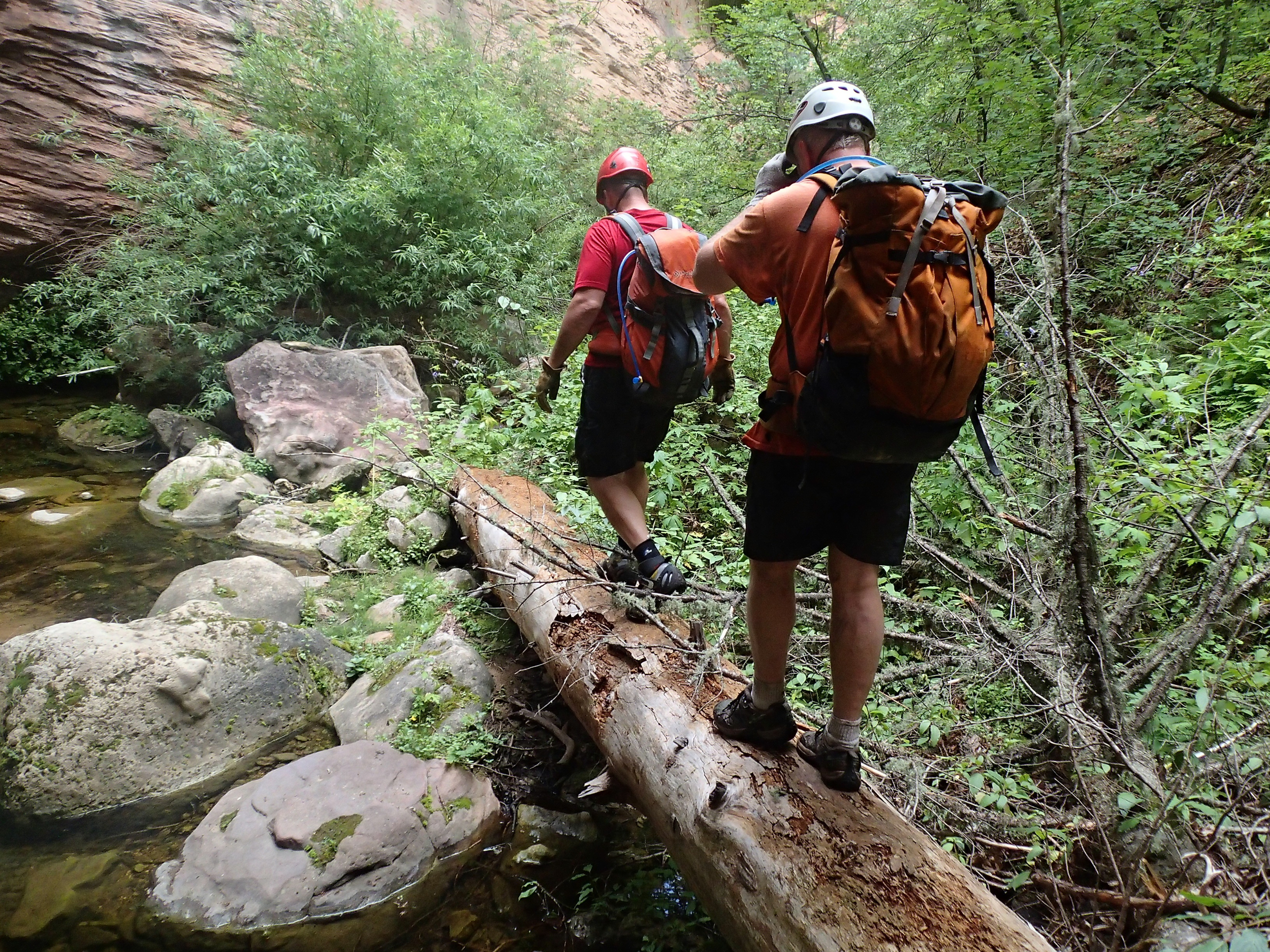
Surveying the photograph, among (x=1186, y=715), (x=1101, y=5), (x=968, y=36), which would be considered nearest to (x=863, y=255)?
(x=1186, y=715)

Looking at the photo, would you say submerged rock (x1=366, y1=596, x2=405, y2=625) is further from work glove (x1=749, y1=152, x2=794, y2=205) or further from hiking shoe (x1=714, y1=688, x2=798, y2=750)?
work glove (x1=749, y1=152, x2=794, y2=205)

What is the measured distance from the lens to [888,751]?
2268 millimetres

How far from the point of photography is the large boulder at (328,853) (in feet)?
7.99

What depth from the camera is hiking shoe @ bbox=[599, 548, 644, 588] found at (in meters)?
2.96

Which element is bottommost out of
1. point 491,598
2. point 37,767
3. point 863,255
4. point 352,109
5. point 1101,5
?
point 37,767

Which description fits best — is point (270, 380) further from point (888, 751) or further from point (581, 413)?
point (888, 751)

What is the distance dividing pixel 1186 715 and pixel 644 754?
1.79 meters

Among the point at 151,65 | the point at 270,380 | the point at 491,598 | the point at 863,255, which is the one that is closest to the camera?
the point at 863,255

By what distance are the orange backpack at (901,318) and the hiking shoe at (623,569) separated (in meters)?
1.61

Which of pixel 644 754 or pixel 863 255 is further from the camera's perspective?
pixel 644 754

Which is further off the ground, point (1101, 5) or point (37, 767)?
point (1101, 5)

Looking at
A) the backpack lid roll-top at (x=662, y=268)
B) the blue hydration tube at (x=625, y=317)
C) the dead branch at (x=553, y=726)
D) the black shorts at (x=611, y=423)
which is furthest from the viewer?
the dead branch at (x=553, y=726)

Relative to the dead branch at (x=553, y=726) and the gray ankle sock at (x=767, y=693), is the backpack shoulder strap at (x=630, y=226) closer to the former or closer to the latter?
the gray ankle sock at (x=767, y=693)

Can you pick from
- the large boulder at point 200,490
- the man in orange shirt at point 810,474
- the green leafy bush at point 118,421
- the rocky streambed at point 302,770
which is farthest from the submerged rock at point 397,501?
the green leafy bush at point 118,421
